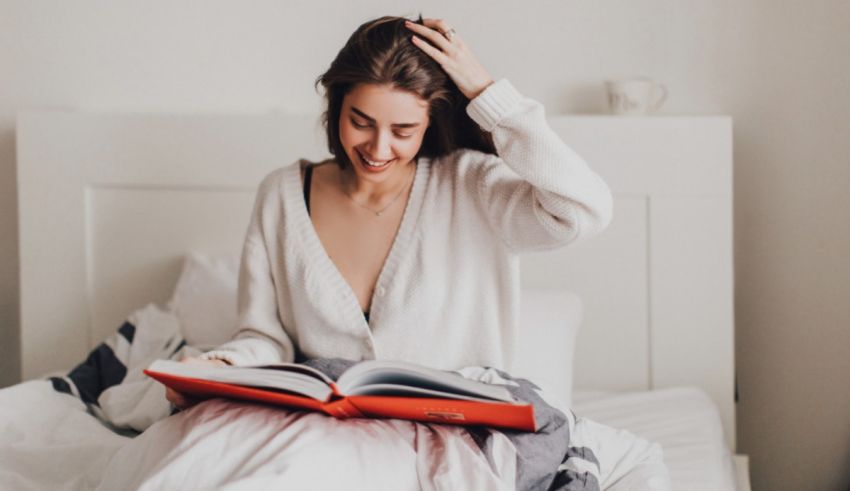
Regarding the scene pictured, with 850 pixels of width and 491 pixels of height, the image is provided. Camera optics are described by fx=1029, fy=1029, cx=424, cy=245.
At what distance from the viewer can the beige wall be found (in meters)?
2.11

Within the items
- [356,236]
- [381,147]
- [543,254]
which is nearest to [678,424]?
[543,254]

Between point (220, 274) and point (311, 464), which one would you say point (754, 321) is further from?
point (311, 464)

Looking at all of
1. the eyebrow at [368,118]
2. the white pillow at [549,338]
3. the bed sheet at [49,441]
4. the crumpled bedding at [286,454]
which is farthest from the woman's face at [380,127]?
the bed sheet at [49,441]

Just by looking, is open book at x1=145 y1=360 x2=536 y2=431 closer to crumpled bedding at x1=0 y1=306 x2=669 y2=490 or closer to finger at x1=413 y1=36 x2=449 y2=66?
crumpled bedding at x1=0 y1=306 x2=669 y2=490

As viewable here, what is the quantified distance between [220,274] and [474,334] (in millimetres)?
741

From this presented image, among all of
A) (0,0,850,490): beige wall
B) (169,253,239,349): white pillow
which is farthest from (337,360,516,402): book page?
(0,0,850,490): beige wall

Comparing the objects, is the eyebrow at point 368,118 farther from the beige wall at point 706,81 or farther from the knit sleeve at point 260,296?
the beige wall at point 706,81

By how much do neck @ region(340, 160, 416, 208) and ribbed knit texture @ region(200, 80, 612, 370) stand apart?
0.08 feet

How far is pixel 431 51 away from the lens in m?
1.52

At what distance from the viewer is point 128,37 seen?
2.44m

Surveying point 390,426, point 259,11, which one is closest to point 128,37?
point 259,11

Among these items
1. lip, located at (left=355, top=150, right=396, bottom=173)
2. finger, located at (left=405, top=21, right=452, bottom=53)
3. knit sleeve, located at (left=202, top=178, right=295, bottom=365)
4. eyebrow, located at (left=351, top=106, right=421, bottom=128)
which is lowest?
knit sleeve, located at (left=202, top=178, right=295, bottom=365)

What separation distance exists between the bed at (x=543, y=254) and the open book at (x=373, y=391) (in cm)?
55

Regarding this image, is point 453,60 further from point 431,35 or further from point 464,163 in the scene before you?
point 464,163
